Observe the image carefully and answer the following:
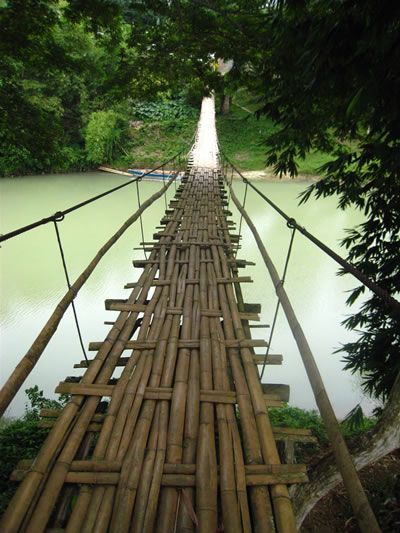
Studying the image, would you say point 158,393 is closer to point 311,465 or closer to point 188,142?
point 311,465

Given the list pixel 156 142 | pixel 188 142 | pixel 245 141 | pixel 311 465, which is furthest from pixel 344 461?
pixel 245 141

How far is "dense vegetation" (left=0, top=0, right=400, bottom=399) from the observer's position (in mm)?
1097

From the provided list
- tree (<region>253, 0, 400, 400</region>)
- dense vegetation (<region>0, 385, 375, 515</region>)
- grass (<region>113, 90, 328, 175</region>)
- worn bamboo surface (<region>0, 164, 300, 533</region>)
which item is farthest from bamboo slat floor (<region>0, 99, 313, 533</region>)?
grass (<region>113, 90, 328, 175</region>)

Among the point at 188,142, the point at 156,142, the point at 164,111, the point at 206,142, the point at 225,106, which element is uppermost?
the point at 225,106

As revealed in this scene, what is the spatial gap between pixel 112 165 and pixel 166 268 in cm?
1202

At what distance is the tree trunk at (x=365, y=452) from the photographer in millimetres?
1507

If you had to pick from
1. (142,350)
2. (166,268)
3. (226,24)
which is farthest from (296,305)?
(142,350)

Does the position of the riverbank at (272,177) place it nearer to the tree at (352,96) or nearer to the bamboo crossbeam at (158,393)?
the tree at (352,96)

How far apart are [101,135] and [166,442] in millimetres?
12973

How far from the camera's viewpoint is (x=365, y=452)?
1531mm

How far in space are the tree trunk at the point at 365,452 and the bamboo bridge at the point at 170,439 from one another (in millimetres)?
514

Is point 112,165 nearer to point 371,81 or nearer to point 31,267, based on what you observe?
point 31,267

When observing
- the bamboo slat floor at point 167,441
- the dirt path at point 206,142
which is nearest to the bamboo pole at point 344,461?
the bamboo slat floor at point 167,441

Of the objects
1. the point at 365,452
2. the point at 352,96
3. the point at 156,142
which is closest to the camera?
the point at 352,96
